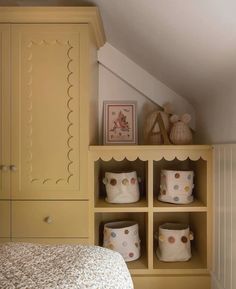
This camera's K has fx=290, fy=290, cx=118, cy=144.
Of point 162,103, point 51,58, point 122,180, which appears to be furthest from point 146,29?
point 122,180

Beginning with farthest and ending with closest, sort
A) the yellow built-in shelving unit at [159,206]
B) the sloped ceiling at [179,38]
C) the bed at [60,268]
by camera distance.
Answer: the yellow built-in shelving unit at [159,206]
the sloped ceiling at [179,38]
the bed at [60,268]

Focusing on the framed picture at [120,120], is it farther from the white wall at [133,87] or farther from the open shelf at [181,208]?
the open shelf at [181,208]

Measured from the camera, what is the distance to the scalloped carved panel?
1.53 m

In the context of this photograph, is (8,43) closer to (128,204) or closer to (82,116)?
(82,116)

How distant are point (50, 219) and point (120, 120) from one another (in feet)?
2.78

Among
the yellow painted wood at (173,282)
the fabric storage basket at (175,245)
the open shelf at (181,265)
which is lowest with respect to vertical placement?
the yellow painted wood at (173,282)

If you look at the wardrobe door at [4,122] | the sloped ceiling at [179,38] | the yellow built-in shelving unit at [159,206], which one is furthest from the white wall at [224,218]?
the wardrobe door at [4,122]

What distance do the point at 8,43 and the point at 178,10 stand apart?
0.90 m

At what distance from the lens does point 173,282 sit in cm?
167

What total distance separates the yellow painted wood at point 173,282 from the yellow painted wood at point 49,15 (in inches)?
57.6

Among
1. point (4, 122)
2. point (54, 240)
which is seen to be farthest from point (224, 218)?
point (4, 122)

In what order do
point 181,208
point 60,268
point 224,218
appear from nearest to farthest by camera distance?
1. point 60,268
2. point 224,218
3. point 181,208

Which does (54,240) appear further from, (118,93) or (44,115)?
(118,93)

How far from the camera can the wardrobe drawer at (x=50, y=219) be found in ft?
5.06
